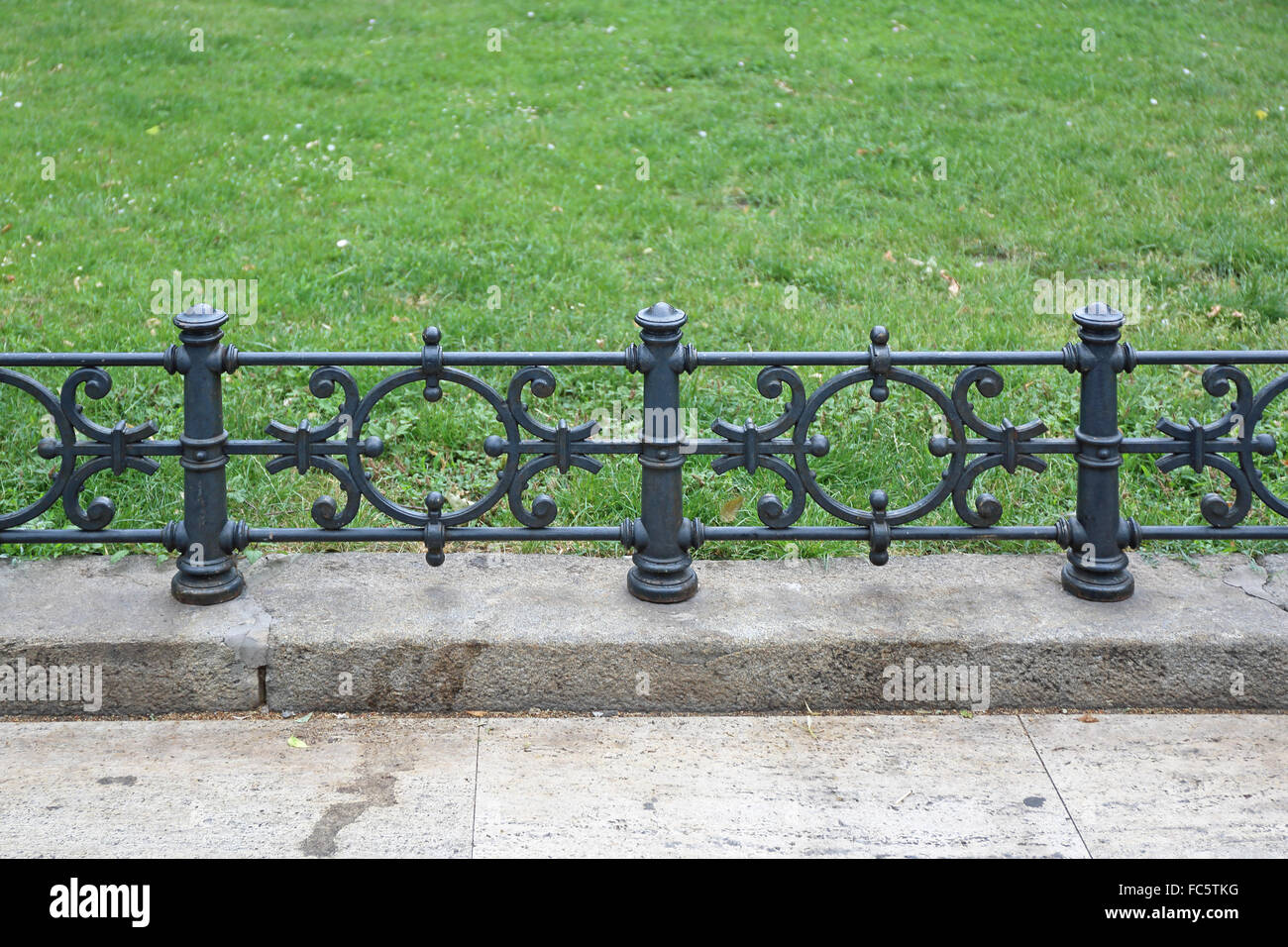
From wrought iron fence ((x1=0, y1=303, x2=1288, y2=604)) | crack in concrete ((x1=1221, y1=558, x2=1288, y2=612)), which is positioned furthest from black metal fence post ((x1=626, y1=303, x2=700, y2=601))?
crack in concrete ((x1=1221, y1=558, x2=1288, y2=612))

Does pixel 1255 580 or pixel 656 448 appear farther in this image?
pixel 1255 580

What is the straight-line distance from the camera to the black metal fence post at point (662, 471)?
450cm

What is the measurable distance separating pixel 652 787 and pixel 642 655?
543 mm

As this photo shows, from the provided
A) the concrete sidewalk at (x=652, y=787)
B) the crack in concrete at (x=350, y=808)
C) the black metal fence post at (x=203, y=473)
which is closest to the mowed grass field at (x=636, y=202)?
the black metal fence post at (x=203, y=473)

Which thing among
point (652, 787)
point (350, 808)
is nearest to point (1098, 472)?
point (652, 787)

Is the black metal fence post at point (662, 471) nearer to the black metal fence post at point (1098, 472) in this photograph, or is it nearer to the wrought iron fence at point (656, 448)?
the wrought iron fence at point (656, 448)

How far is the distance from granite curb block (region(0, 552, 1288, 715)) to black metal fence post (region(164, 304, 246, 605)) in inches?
4.1

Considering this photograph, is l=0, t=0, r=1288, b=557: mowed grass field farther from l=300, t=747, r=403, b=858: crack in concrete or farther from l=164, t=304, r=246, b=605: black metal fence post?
l=300, t=747, r=403, b=858: crack in concrete

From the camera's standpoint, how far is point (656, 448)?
456cm

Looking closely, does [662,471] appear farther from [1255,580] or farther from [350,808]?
[1255,580]

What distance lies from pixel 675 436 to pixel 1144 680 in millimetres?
1738

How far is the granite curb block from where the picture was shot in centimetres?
438

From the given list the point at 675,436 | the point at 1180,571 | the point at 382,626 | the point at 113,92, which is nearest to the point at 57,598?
the point at 382,626

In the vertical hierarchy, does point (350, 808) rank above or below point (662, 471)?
below
